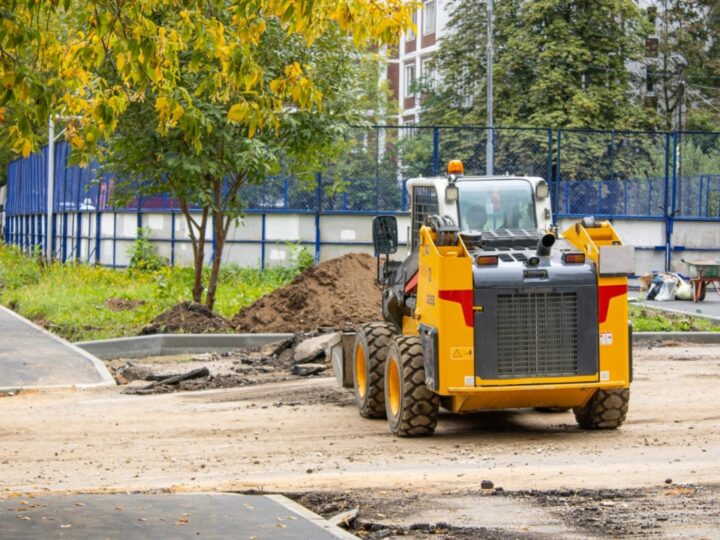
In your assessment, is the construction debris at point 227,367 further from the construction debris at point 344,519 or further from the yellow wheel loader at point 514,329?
the construction debris at point 344,519

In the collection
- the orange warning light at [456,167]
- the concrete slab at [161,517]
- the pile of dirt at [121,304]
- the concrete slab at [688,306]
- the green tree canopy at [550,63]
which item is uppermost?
the green tree canopy at [550,63]

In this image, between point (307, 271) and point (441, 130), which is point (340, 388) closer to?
point (307, 271)

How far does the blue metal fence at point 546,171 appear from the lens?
32.2m

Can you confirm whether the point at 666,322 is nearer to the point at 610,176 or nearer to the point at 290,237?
the point at 290,237

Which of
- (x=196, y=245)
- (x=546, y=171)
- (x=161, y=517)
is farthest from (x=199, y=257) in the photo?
(x=161, y=517)

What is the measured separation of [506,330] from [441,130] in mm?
20838

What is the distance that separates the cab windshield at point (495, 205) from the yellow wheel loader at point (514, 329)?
0.35 metres

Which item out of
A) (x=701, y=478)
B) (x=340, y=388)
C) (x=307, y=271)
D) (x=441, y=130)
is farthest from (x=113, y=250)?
(x=701, y=478)

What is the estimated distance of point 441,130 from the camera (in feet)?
108

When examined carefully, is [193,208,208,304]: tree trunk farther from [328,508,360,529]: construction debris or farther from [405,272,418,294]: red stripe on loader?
[328,508,360,529]: construction debris

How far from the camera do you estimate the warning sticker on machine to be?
1241 cm

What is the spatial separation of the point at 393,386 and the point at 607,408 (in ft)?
6.62

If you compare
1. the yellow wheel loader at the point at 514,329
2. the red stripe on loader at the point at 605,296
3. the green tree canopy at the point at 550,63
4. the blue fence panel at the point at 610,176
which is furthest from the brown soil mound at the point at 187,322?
the green tree canopy at the point at 550,63

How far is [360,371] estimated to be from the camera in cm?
1464
